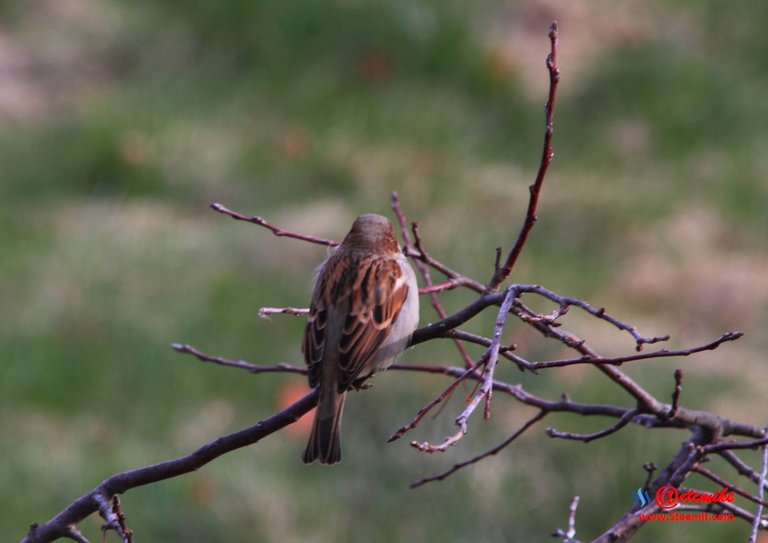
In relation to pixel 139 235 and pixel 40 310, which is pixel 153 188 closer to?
pixel 139 235

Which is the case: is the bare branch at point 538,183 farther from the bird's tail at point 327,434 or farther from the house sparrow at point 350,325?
the bird's tail at point 327,434

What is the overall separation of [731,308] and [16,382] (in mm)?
3938

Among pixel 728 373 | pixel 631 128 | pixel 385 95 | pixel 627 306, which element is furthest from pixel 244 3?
pixel 728 373

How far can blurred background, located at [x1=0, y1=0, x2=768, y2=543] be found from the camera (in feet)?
16.9

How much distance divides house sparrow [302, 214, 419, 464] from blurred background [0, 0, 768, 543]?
6.35 ft

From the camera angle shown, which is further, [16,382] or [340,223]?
[340,223]

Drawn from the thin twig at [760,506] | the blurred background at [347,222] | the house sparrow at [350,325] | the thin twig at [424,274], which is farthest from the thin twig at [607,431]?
the blurred background at [347,222]

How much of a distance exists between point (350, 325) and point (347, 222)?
12.7 ft

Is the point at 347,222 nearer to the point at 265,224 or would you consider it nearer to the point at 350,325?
the point at 350,325

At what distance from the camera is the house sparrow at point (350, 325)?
298 cm

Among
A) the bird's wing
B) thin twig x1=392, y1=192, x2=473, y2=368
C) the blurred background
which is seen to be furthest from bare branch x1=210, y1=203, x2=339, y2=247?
the blurred background

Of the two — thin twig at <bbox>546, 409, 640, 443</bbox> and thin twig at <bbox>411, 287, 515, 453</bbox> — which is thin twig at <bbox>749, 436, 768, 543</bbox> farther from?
thin twig at <bbox>411, 287, 515, 453</bbox>

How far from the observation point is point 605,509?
4785 mm

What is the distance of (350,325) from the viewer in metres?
3.12
